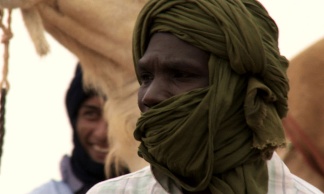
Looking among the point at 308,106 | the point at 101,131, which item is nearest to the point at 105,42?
the point at 308,106

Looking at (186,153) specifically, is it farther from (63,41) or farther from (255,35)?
(63,41)

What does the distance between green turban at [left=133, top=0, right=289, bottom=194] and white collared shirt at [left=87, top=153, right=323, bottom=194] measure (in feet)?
0.15

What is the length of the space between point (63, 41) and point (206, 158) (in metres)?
3.26

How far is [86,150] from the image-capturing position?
7871 millimetres

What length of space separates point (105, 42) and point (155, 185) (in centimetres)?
315

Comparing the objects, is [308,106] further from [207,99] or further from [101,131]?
[207,99]

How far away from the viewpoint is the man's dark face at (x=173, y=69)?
344 centimetres

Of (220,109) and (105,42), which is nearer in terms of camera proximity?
(220,109)

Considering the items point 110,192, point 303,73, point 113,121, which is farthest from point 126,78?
point 110,192

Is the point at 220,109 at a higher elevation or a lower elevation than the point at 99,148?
higher

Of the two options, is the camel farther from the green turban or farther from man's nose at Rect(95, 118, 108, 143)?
the green turban

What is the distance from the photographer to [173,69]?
11.4 feet

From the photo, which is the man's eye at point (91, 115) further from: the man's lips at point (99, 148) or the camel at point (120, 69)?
the camel at point (120, 69)

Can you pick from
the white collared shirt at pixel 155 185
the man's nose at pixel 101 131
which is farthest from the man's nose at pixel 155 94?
A: the man's nose at pixel 101 131
